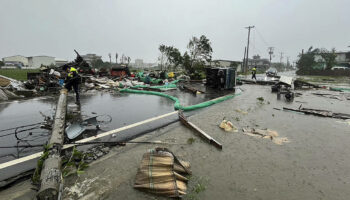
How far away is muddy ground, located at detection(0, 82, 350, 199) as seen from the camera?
2.52 meters

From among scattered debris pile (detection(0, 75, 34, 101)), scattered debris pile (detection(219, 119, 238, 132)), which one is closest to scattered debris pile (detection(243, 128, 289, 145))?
scattered debris pile (detection(219, 119, 238, 132))

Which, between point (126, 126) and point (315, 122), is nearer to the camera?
point (126, 126)

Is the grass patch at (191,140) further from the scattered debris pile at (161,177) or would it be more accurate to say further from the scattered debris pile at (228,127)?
the scattered debris pile at (161,177)

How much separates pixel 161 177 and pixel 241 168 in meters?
1.60

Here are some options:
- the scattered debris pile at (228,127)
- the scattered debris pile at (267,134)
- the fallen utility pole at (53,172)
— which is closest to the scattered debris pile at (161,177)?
the fallen utility pole at (53,172)

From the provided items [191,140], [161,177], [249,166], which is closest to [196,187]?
[161,177]

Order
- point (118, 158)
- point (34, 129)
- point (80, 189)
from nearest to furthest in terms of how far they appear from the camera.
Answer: point (80, 189) → point (118, 158) → point (34, 129)

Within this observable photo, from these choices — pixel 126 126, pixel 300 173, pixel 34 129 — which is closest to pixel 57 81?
pixel 34 129

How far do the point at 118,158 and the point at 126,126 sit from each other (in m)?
1.85

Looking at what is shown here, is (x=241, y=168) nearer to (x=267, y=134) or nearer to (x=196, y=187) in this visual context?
(x=196, y=187)

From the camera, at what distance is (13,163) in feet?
10.4

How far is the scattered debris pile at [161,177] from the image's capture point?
241 centimetres

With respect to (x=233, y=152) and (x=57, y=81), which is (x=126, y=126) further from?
(x=57, y=81)

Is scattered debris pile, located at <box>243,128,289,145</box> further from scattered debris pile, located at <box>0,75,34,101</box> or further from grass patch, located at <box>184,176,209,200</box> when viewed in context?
scattered debris pile, located at <box>0,75,34,101</box>
